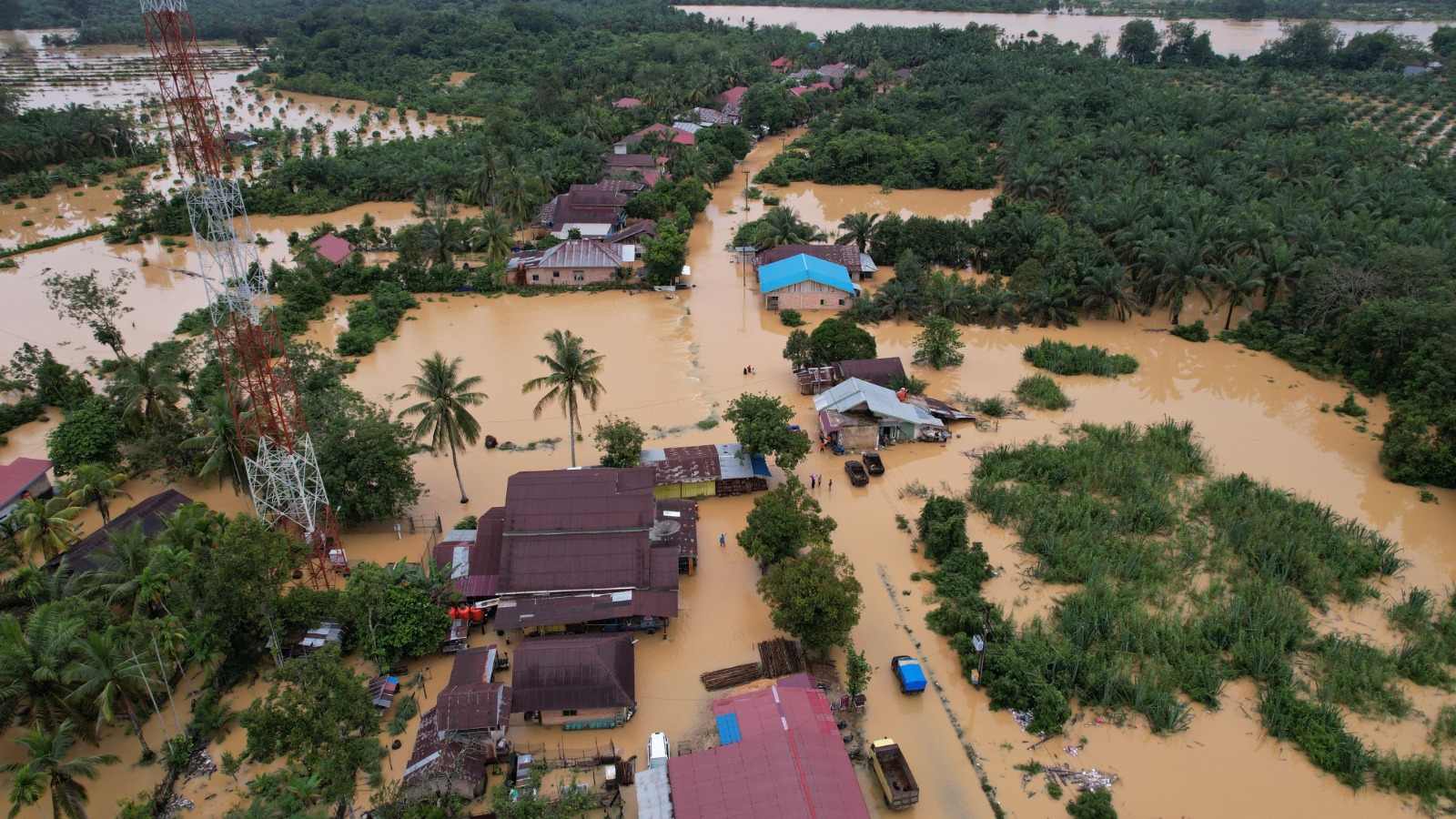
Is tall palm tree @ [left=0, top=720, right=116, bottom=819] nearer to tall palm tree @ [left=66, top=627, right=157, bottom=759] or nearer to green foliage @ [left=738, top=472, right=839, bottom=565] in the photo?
tall palm tree @ [left=66, top=627, right=157, bottom=759]

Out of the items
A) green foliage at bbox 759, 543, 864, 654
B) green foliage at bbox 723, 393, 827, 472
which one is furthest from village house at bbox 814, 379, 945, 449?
green foliage at bbox 759, 543, 864, 654

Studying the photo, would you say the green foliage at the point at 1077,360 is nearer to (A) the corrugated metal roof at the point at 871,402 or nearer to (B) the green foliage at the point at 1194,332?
(B) the green foliage at the point at 1194,332

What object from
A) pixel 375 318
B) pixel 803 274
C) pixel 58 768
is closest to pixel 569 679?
pixel 58 768

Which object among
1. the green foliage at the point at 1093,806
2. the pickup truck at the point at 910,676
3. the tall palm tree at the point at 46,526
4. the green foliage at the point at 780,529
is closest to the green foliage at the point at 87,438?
the tall palm tree at the point at 46,526

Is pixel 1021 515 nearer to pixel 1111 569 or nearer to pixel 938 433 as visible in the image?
pixel 1111 569

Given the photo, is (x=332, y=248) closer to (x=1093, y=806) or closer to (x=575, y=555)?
(x=575, y=555)

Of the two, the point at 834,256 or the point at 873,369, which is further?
the point at 834,256
